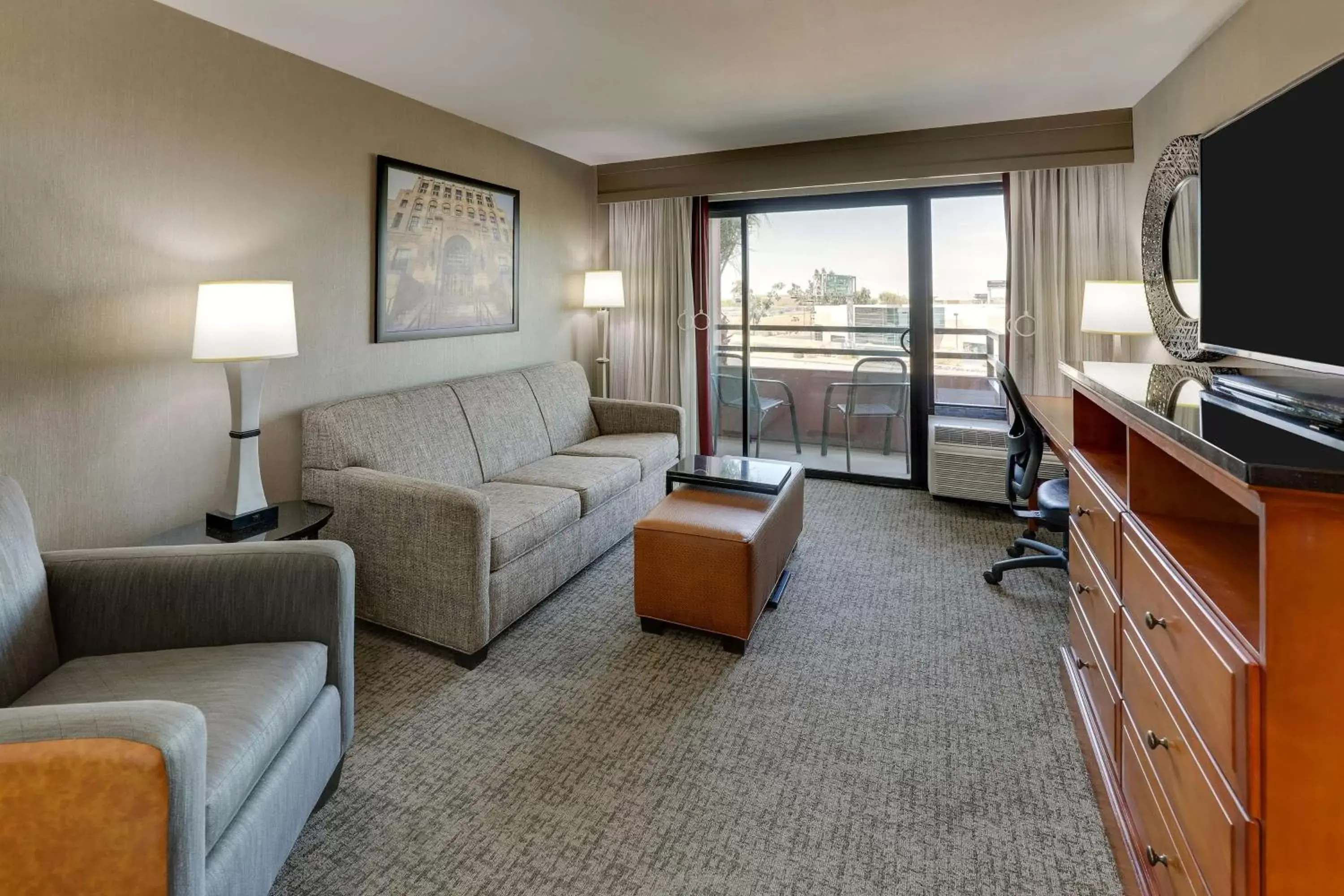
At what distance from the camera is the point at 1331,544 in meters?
0.87

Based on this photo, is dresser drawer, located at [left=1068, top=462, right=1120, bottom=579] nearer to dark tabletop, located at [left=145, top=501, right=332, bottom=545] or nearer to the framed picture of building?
dark tabletop, located at [left=145, top=501, right=332, bottom=545]

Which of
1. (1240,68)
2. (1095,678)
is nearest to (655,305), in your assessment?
(1240,68)

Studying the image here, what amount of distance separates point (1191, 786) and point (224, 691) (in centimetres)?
184

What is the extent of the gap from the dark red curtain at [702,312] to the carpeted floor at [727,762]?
2369 millimetres

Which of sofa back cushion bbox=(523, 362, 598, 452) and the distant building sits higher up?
the distant building

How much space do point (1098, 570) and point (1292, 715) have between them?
96cm

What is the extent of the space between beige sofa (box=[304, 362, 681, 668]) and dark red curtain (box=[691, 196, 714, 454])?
102 centimetres

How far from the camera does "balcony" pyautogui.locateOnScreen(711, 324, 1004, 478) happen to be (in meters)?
4.57

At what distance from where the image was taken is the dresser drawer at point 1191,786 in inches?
38.2

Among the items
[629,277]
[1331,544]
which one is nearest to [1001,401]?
[629,277]

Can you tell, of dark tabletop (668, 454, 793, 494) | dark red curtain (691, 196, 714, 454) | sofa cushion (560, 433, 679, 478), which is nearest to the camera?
dark tabletop (668, 454, 793, 494)

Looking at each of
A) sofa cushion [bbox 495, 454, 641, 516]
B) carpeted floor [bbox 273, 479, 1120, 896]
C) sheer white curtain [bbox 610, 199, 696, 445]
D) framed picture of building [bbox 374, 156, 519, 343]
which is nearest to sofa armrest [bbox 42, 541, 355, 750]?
carpeted floor [bbox 273, 479, 1120, 896]

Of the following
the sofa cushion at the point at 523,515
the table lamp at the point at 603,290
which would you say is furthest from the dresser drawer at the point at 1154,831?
the table lamp at the point at 603,290

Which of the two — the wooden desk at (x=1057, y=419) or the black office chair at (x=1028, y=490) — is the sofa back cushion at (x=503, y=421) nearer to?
the black office chair at (x=1028, y=490)
